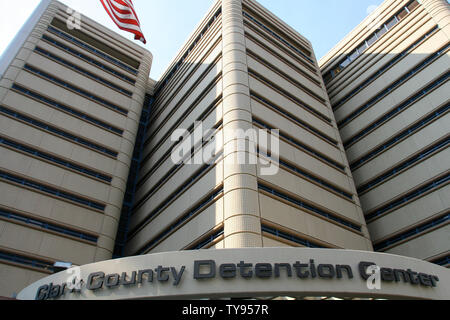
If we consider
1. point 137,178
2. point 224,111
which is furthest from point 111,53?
point 224,111

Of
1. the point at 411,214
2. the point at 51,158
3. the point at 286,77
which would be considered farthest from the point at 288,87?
the point at 51,158

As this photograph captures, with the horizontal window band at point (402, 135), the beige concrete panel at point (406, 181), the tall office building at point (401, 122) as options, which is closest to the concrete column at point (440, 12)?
the tall office building at point (401, 122)

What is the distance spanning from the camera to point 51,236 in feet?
85.3

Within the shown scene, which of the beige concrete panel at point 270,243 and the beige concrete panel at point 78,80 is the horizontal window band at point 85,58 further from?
the beige concrete panel at point 270,243

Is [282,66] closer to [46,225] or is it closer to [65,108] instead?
[65,108]

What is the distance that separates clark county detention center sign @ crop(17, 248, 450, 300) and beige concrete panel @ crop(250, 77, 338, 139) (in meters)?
16.8

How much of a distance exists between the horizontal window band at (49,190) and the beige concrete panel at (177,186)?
331 centimetres

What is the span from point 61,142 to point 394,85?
30381 millimetres

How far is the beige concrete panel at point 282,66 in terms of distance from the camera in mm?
32062

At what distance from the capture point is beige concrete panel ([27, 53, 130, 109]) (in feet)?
114

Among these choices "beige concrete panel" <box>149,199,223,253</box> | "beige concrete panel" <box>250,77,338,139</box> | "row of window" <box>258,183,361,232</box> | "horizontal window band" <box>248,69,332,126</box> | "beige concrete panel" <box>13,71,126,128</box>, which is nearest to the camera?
"beige concrete panel" <box>149,199,223,253</box>

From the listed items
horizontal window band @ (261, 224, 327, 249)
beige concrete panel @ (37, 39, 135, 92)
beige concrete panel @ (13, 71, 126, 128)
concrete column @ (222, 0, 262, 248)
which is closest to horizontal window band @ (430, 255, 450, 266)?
horizontal window band @ (261, 224, 327, 249)

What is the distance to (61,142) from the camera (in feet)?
102

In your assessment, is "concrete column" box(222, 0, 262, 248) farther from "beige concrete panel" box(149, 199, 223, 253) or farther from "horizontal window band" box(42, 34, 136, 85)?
"horizontal window band" box(42, 34, 136, 85)
